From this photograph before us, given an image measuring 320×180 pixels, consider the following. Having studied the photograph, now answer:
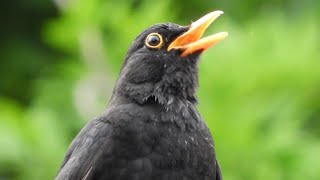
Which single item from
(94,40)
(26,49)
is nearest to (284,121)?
(94,40)

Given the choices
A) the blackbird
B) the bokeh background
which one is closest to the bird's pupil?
the blackbird

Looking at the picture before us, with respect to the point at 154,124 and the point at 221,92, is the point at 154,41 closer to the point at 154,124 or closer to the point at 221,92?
the point at 154,124

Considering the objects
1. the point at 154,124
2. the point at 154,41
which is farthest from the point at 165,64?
the point at 154,124

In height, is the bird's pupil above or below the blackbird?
above

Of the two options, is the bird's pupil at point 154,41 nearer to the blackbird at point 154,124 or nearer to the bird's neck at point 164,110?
the blackbird at point 154,124

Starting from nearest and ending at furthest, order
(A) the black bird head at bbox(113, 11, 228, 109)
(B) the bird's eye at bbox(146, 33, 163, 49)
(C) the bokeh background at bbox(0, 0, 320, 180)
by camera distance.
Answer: (A) the black bird head at bbox(113, 11, 228, 109), (B) the bird's eye at bbox(146, 33, 163, 49), (C) the bokeh background at bbox(0, 0, 320, 180)

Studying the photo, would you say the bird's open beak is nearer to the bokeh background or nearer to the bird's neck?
the bird's neck

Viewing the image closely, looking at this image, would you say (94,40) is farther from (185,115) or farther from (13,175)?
(185,115)
